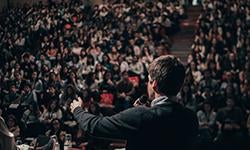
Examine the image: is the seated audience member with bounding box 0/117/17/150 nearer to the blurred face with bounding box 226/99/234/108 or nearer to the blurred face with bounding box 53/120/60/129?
the blurred face with bounding box 53/120/60/129

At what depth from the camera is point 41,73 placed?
11.4 metres

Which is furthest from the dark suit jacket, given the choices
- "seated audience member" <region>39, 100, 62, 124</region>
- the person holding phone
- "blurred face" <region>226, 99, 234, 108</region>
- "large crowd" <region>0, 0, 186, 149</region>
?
"seated audience member" <region>39, 100, 62, 124</region>

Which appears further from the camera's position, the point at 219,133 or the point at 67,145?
the point at 219,133

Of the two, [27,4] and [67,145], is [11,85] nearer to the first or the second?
[67,145]

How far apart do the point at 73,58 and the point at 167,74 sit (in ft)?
33.5

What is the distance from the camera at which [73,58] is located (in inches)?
475

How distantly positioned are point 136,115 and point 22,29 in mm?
13720

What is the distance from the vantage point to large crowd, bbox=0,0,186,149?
905cm

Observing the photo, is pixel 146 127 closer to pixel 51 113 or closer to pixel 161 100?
pixel 161 100

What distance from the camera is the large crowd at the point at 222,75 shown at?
26.2 feet

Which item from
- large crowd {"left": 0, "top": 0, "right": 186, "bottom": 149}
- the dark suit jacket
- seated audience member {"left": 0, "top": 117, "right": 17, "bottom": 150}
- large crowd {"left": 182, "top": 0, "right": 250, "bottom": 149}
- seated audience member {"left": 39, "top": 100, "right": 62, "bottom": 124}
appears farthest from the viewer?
large crowd {"left": 0, "top": 0, "right": 186, "bottom": 149}

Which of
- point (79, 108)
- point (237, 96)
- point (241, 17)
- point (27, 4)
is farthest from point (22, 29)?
point (79, 108)

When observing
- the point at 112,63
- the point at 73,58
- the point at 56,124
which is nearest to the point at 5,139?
the point at 56,124

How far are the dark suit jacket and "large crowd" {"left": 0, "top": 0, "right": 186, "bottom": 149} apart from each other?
549cm
